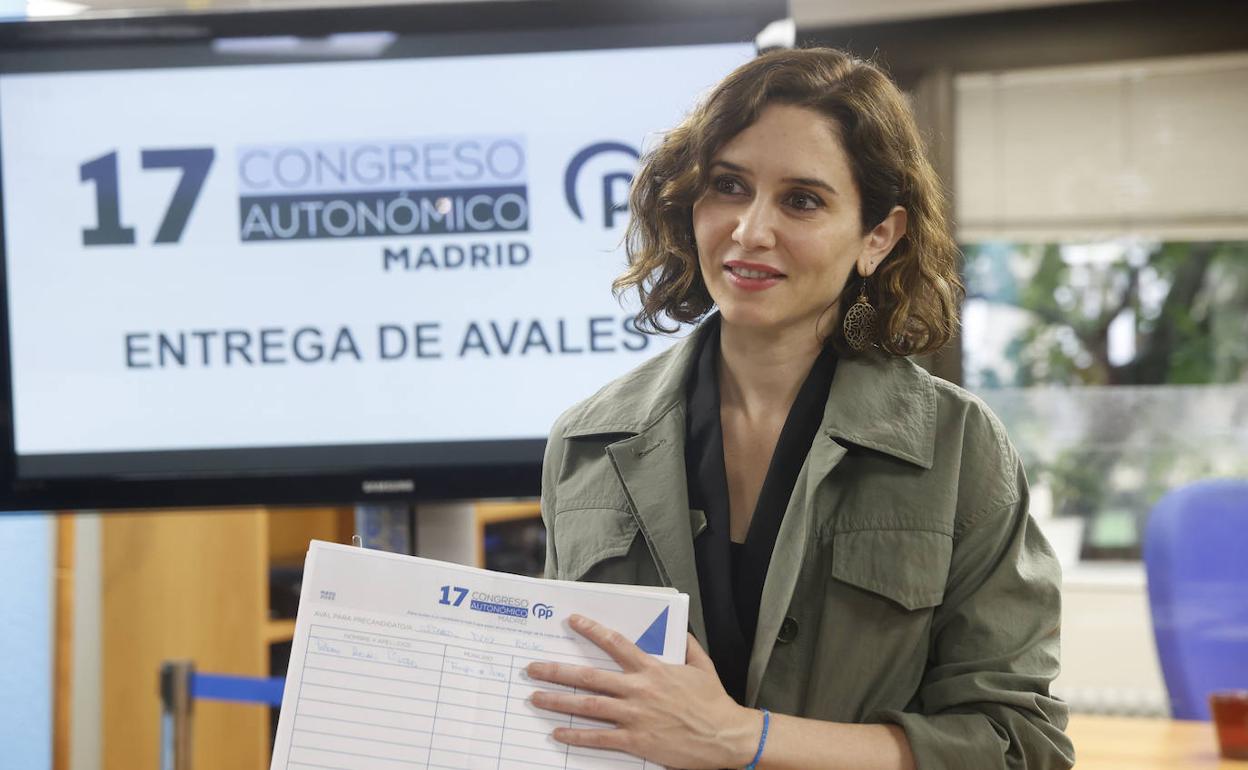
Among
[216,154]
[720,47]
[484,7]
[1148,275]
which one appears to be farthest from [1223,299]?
[216,154]

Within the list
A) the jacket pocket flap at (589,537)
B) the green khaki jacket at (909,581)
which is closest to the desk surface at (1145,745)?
the green khaki jacket at (909,581)

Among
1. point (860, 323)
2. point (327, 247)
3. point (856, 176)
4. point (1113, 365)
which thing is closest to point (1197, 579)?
point (1113, 365)

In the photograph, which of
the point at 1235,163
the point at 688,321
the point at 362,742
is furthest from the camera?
the point at 1235,163

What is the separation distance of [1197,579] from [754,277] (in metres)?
2.27

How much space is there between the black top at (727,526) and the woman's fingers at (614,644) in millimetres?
184

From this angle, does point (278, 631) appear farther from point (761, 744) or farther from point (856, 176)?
point (856, 176)

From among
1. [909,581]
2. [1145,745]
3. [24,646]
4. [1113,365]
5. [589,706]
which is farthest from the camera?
[1113,365]

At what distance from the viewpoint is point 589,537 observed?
58.1 inches

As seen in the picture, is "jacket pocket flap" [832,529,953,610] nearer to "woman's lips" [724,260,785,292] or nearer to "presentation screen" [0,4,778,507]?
"woman's lips" [724,260,785,292]

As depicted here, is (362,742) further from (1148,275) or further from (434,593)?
(1148,275)

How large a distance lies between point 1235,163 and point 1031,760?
370 cm

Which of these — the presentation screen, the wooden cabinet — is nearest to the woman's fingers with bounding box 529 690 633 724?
the presentation screen

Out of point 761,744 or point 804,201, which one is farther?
point 804,201

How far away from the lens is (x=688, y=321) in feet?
5.24
